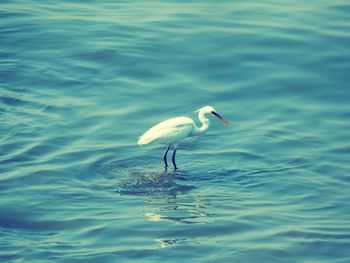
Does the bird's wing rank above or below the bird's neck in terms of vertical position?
below

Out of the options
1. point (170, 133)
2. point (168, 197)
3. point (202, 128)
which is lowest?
point (168, 197)

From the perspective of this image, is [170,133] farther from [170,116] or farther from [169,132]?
[170,116]

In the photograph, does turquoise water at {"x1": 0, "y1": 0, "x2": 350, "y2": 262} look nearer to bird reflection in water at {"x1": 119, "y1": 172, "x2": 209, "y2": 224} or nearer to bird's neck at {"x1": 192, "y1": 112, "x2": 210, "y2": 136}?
bird reflection in water at {"x1": 119, "y1": 172, "x2": 209, "y2": 224}

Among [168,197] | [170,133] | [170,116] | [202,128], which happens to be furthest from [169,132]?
[170,116]

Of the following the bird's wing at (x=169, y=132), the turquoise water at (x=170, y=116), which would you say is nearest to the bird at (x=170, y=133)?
the bird's wing at (x=169, y=132)

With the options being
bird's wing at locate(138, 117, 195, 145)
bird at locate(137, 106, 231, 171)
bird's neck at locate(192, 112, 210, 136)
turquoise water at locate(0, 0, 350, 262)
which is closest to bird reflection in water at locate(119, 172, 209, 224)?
turquoise water at locate(0, 0, 350, 262)

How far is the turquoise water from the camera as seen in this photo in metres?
12.3

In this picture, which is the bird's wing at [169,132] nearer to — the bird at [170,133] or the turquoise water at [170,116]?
the bird at [170,133]

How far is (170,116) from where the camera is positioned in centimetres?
1747

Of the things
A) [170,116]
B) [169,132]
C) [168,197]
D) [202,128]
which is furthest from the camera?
[170,116]

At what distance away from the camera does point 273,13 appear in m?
22.6

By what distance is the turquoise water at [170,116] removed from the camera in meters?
12.3

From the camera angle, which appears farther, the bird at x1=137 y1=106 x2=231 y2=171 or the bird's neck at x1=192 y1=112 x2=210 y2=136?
the bird's neck at x1=192 y1=112 x2=210 y2=136

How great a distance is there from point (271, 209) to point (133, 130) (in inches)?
169
